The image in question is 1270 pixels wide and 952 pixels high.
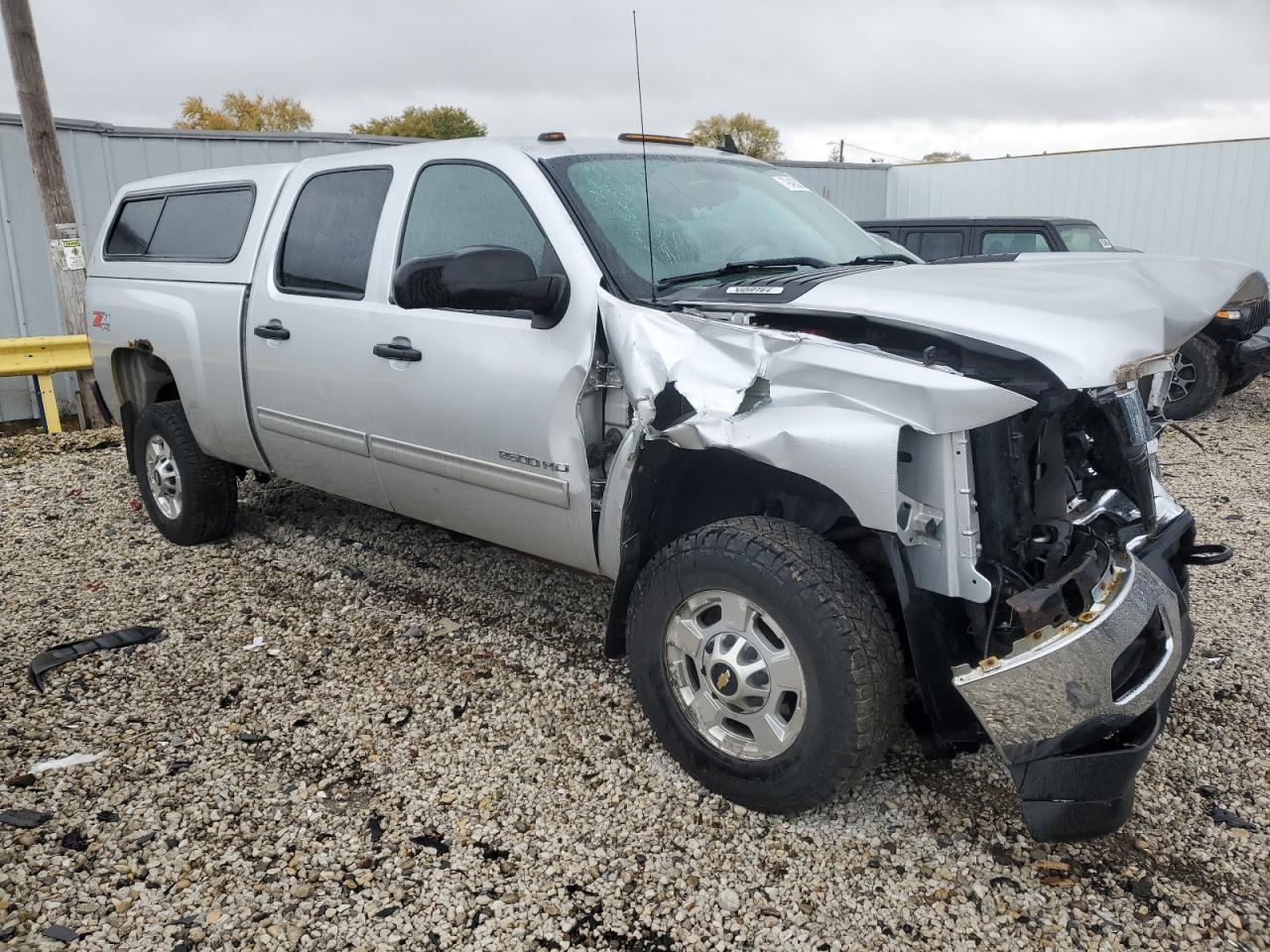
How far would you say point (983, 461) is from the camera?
7.84 ft

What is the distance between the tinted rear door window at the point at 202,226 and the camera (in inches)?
179

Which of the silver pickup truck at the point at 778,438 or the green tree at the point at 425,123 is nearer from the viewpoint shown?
the silver pickup truck at the point at 778,438

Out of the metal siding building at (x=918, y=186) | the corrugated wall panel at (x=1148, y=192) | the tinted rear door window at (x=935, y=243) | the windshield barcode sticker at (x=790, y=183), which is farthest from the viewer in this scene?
the corrugated wall panel at (x=1148, y=192)

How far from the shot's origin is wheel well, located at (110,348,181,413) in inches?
202

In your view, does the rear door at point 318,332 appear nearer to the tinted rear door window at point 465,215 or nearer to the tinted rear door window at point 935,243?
the tinted rear door window at point 465,215

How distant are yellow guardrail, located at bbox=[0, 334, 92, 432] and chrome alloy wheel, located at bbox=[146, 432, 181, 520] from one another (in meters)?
4.18

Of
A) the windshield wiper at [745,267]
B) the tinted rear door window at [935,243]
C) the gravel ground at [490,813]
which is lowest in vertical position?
the gravel ground at [490,813]

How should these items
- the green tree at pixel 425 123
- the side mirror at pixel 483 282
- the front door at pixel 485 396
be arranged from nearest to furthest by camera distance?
the side mirror at pixel 483 282 < the front door at pixel 485 396 < the green tree at pixel 425 123

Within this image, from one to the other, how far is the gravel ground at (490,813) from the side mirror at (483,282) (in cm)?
144

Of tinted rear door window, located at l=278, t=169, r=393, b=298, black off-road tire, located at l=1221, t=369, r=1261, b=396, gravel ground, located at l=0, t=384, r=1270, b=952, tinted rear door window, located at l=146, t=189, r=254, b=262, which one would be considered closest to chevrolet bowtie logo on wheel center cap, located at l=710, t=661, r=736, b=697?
gravel ground, located at l=0, t=384, r=1270, b=952

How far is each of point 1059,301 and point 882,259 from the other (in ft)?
4.16

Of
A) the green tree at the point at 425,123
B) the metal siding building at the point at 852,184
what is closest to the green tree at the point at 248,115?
the green tree at the point at 425,123

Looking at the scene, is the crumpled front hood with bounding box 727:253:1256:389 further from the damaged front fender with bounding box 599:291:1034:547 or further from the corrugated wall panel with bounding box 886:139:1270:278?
the corrugated wall panel with bounding box 886:139:1270:278

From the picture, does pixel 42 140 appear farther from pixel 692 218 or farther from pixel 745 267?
pixel 745 267
